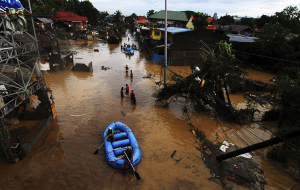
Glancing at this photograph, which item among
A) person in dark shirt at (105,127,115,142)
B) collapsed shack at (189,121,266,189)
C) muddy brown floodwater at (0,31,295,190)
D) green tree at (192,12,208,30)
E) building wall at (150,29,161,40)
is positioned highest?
green tree at (192,12,208,30)

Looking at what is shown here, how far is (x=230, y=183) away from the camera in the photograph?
8.02m

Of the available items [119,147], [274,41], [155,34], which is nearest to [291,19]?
[274,41]

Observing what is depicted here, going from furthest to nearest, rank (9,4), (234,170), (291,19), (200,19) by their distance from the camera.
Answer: (291,19), (200,19), (234,170), (9,4)

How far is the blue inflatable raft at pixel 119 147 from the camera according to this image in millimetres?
8352

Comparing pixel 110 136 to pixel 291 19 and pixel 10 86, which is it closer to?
pixel 10 86

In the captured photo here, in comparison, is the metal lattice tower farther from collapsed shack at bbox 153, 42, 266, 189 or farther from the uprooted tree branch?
the uprooted tree branch

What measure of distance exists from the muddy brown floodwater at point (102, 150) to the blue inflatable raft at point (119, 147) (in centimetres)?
54

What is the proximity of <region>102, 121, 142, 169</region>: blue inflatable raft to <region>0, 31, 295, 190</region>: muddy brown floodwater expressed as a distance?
1.77 feet

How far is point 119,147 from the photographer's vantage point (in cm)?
948

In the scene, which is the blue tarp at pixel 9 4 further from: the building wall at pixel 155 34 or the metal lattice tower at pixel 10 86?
the building wall at pixel 155 34

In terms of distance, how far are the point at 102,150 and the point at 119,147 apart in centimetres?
115

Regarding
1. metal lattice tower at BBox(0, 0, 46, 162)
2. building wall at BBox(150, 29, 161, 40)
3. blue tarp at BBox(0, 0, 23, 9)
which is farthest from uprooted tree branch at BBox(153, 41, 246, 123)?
building wall at BBox(150, 29, 161, 40)

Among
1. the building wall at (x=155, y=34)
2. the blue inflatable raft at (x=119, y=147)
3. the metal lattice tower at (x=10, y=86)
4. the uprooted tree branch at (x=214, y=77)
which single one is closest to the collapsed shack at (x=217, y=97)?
the uprooted tree branch at (x=214, y=77)

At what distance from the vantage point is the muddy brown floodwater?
7.93 metres
